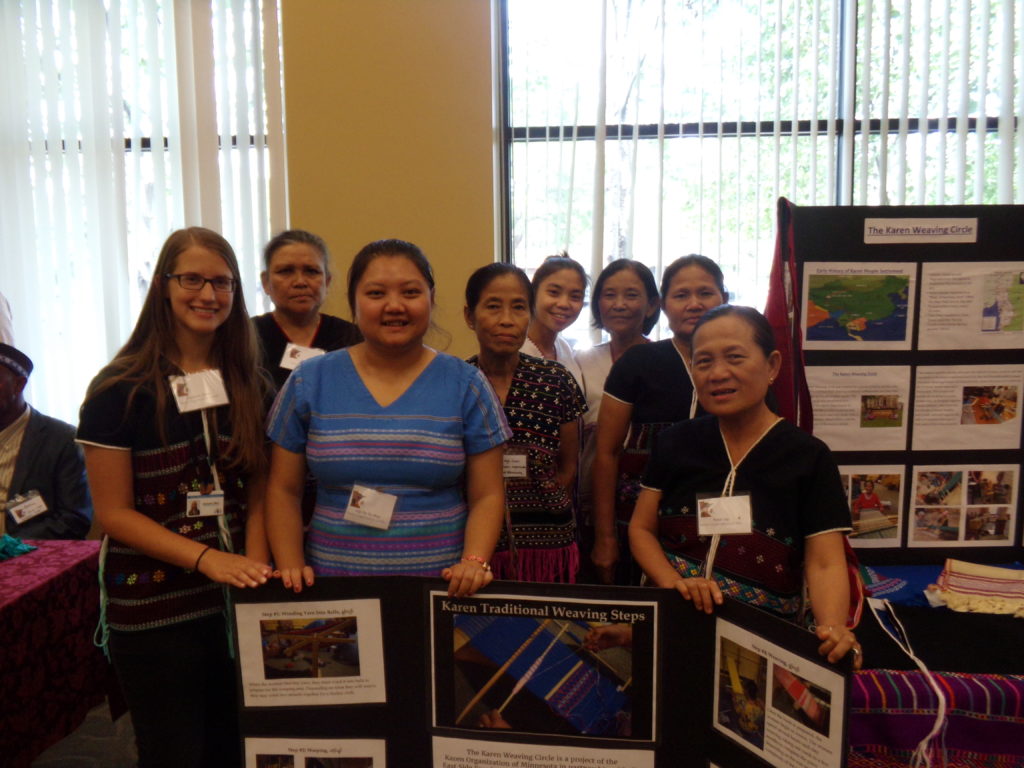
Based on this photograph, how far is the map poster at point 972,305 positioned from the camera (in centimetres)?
199

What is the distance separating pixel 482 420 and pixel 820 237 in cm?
123

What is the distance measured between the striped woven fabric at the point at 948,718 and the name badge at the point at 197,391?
1.58m

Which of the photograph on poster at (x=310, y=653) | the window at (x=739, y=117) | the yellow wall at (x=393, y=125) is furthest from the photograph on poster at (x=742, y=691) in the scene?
the window at (x=739, y=117)

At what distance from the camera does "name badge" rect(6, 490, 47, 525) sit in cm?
262

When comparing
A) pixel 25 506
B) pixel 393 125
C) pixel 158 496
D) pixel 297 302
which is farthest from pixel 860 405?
pixel 25 506

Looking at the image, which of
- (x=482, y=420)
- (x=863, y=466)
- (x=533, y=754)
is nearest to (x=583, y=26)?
(x=863, y=466)

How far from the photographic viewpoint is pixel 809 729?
45.1 inches

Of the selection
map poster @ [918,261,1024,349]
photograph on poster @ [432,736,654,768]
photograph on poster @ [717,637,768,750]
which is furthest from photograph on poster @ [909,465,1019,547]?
Result: photograph on poster @ [432,736,654,768]

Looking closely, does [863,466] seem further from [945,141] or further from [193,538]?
[945,141]

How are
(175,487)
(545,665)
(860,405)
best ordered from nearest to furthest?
(545,665)
(175,487)
(860,405)

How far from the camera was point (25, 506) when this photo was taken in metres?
2.64

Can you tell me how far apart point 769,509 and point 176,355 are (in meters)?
1.31

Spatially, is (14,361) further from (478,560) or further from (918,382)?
(918,382)

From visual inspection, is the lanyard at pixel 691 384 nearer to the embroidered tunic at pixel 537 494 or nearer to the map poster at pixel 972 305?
the embroidered tunic at pixel 537 494
